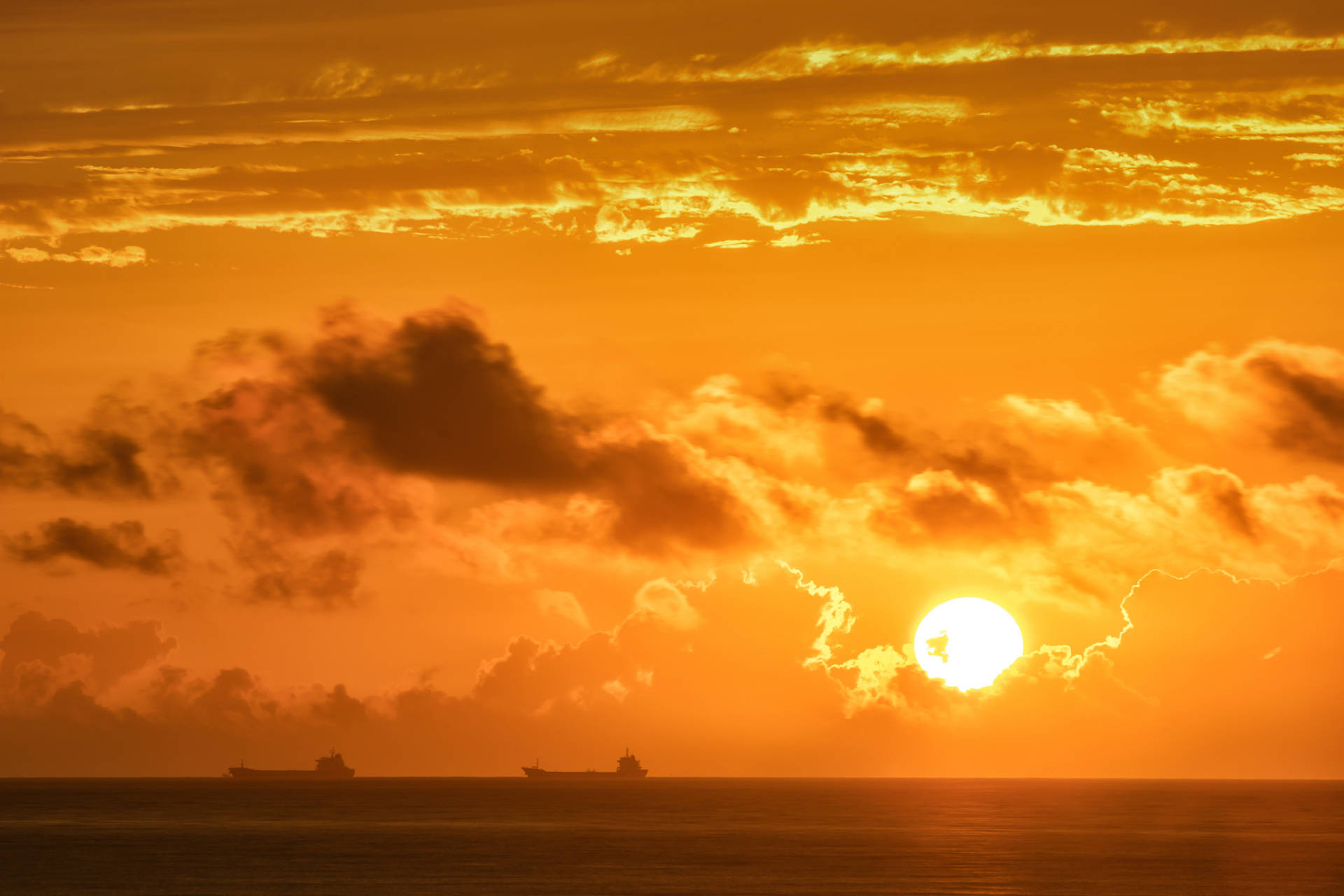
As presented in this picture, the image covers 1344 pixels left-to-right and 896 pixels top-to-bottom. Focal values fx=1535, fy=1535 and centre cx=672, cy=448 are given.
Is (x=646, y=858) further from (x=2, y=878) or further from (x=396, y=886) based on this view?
(x=2, y=878)

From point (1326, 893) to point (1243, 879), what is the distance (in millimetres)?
15427

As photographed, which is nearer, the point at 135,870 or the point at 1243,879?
the point at 1243,879

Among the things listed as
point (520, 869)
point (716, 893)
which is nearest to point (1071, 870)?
point (716, 893)

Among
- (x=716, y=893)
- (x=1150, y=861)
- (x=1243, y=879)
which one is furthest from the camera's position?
(x=1150, y=861)

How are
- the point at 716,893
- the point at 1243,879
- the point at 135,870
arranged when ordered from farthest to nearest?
the point at 135,870, the point at 1243,879, the point at 716,893

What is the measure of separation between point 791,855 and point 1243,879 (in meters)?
56.1

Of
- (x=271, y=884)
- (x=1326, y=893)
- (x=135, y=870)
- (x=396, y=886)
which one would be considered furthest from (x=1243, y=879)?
(x=135, y=870)

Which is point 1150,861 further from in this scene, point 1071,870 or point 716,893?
point 716,893

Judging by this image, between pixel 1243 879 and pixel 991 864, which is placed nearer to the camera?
pixel 1243 879

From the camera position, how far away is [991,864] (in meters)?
177

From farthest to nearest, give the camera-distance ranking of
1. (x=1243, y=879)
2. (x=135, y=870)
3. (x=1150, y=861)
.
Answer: (x=1150, y=861) < (x=135, y=870) < (x=1243, y=879)

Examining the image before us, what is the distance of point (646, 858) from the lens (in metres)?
189

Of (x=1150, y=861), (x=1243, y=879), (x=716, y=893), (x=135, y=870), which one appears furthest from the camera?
(x=1150, y=861)

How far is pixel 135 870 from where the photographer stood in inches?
6752
